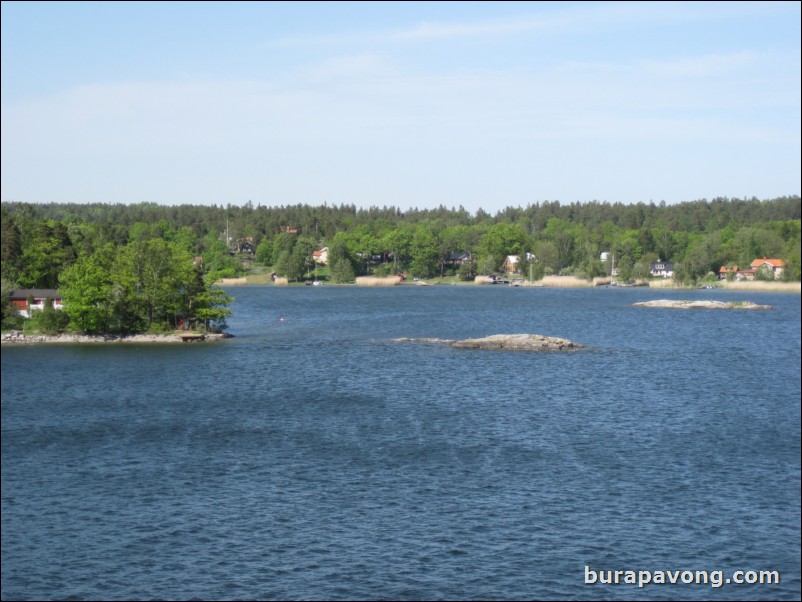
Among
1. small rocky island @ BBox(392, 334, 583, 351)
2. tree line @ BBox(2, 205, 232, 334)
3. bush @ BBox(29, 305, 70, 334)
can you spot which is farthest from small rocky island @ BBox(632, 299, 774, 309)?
bush @ BBox(29, 305, 70, 334)

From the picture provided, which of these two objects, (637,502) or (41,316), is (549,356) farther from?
(41,316)

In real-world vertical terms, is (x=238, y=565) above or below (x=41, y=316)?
below

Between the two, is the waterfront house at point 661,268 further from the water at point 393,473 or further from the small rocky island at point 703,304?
the water at point 393,473

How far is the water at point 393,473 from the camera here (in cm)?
2793

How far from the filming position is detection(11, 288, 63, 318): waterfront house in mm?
85500

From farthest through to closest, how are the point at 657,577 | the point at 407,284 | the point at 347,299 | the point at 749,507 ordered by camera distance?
the point at 407,284 → the point at 347,299 → the point at 749,507 → the point at 657,577

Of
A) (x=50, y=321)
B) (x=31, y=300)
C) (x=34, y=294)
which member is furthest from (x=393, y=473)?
(x=34, y=294)

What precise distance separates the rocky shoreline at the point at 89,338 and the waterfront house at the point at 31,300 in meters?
4.64

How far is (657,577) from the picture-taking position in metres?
27.4

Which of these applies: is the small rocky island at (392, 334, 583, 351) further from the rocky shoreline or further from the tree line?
the tree line

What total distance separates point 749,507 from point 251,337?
61413 mm

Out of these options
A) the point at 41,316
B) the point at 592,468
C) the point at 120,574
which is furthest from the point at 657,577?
the point at 41,316

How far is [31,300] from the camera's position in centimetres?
8619

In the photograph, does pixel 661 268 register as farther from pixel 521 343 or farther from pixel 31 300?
pixel 31 300
